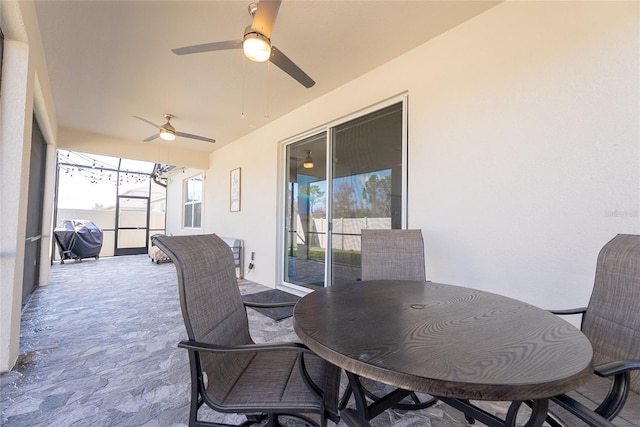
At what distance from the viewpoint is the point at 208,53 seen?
8.71ft

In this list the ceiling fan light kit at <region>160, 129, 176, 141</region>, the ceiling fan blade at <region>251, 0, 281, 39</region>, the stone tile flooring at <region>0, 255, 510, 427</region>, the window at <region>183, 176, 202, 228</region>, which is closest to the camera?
the stone tile flooring at <region>0, 255, 510, 427</region>

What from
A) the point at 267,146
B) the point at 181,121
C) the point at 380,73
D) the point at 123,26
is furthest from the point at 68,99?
the point at 380,73

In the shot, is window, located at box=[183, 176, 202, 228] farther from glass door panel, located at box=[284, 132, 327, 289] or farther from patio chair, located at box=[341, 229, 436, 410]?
patio chair, located at box=[341, 229, 436, 410]

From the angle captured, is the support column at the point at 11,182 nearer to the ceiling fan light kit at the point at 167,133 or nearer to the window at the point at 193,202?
the ceiling fan light kit at the point at 167,133

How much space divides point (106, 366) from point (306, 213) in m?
2.65

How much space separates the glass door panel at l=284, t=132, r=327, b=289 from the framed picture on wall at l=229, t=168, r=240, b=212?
4.98 ft

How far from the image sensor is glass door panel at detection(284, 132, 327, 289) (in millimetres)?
3592

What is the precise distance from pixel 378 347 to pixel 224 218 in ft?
18.0

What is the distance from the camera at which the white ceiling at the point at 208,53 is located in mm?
2104

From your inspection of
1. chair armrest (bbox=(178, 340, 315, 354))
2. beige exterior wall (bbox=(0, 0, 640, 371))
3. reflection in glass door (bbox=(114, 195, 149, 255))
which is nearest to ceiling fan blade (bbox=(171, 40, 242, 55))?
beige exterior wall (bbox=(0, 0, 640, 371))

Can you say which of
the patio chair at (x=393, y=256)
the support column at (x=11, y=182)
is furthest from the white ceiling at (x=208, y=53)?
the patio chair at (x=393, y=256)

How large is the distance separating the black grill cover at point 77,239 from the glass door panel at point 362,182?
277 inches

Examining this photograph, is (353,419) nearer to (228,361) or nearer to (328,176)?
(228,361)

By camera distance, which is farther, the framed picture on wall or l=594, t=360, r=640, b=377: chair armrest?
the framed picture on wall
